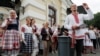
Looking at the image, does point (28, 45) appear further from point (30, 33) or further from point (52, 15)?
point (52, 15)

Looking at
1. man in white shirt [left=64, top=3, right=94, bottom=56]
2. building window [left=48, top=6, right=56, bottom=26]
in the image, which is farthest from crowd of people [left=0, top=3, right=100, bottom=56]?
building window [left=48, top=6, right=56, bottom=26]

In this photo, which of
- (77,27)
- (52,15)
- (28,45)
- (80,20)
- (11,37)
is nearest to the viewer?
(77,27)

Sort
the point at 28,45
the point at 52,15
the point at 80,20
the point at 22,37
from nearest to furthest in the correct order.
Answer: the point at 80,20
the point at 22,37
the point at 28,45
the point at 52,15

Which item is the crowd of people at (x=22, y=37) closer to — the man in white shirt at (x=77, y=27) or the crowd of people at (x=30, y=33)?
the crowd of people at (x=30, y=33)

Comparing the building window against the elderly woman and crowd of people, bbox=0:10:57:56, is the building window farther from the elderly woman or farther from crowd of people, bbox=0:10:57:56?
the elderly woman

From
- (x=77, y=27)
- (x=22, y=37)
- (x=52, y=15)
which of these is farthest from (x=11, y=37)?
(x=52, y=15)

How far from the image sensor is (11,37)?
29.3 ft

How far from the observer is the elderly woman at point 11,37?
8805mm

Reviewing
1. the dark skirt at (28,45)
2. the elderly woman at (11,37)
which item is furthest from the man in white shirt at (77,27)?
the dark skirt at (28,45)

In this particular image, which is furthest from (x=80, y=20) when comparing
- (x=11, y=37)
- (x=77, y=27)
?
(x=11, y=37)

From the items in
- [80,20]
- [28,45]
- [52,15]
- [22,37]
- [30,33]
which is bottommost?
[28,45]

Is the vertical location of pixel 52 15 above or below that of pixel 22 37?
above

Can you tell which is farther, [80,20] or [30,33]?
[30,33]

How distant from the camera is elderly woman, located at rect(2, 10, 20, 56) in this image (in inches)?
347
